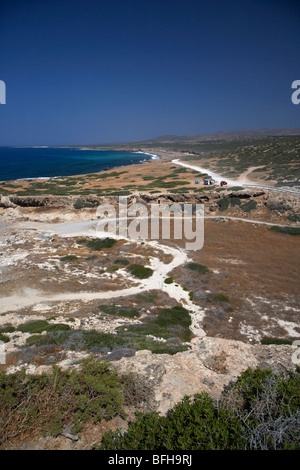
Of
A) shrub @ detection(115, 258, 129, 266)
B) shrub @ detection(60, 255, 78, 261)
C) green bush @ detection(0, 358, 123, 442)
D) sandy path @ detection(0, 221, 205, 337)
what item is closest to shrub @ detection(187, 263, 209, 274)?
sandy path @ detection(0, 221, 205, 337)

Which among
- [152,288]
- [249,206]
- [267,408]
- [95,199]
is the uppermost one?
[95,199]

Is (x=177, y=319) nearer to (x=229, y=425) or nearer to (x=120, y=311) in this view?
(x=120, y=311)

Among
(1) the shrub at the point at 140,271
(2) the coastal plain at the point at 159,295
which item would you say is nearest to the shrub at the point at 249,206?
(2) the coastal plain at the point at 159,295

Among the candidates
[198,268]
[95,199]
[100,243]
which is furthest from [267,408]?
[95,199]

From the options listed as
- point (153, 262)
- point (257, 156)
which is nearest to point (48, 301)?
point (153, 262)

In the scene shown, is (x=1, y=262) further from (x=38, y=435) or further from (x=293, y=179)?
(x=293, y=179)
